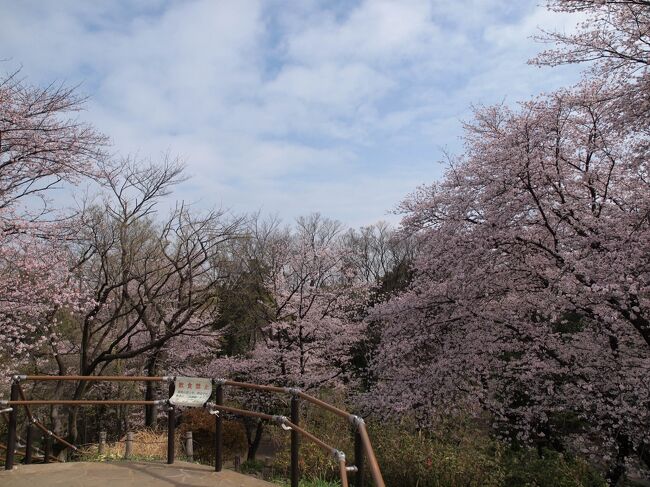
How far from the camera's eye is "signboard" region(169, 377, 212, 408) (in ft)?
17.2

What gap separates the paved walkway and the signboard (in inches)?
27.1

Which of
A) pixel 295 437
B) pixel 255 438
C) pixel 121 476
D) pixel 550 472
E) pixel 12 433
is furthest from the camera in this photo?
pixel 255 438

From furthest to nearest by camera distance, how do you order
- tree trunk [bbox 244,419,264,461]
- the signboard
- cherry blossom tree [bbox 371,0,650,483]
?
tree trunk [bbox 244,419,264,461]
cherry blossom tree [bbox 371,0,650,483]
the signboard

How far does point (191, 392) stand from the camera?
17.6ft

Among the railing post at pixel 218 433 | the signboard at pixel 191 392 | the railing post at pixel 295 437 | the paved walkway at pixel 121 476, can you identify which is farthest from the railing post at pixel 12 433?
the railing post at pixel 295 437

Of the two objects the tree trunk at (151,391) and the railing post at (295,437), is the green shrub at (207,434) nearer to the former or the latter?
the tree trunk at (151,391)

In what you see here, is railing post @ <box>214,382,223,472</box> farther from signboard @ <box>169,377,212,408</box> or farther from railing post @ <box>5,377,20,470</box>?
railing post @ <box>5,377,20,470</box>

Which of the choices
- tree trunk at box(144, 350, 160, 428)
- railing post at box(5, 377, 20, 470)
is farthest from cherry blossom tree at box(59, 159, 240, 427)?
railing post at box(5, 377, 20, 470)

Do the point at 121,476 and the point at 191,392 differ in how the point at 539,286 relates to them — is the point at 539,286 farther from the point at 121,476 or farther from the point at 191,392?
the point at 121,476

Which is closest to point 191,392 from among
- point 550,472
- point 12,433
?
point 12,433

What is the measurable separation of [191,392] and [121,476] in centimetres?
99

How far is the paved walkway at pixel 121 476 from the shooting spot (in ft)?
15.7

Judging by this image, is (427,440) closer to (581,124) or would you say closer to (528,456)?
(528,456)

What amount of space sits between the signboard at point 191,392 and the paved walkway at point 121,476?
27.1 inches
